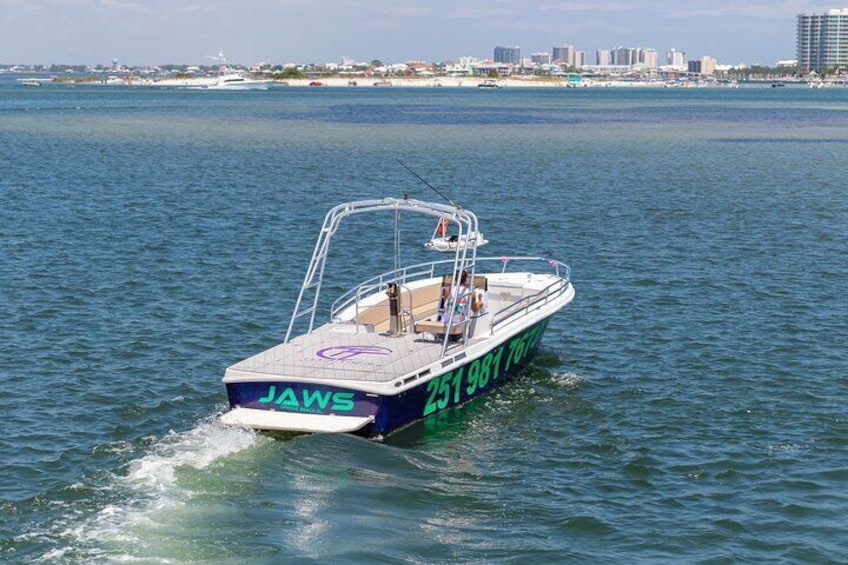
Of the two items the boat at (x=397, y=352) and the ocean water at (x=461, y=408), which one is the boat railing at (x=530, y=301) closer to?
the boat at (x=397, y=352)

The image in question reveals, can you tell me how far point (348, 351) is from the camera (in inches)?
→ 899

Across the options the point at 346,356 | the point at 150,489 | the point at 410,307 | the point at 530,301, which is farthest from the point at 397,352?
the point at 150,489

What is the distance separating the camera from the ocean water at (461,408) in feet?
57.3

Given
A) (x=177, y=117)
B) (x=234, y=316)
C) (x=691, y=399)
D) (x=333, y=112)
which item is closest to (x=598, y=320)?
(x=691, y=399)

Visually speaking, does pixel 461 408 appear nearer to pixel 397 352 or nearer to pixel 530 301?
pixel 397 352

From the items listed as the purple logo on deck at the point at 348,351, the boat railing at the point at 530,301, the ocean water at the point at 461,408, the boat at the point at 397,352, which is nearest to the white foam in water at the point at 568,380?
the ocean water at the point at 461,408

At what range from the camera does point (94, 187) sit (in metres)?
59.3

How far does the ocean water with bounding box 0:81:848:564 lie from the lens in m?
17.5

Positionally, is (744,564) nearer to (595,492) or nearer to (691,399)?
(595,492)

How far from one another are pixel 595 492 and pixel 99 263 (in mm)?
22304

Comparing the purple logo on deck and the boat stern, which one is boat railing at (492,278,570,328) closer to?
the purple logo on deck

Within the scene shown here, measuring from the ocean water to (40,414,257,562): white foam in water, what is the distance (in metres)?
0.05

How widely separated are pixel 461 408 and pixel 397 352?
1.69m

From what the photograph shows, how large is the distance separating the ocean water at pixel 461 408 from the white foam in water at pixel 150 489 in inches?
2.0
